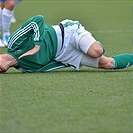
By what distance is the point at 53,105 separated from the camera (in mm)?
5793

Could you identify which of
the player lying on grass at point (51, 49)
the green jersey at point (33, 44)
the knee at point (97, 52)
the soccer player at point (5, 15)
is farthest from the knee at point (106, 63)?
the soccer player at point (5, 15)

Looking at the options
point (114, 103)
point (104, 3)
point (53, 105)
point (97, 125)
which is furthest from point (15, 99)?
point (104, 3)

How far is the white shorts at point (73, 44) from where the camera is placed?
7660 millimetres

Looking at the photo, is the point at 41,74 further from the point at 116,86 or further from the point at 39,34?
the point at 116,86

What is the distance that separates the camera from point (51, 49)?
7668mm

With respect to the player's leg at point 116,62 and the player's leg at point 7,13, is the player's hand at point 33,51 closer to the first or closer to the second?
the player's leg at point 116,62

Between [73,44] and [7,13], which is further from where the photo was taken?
[7,13]

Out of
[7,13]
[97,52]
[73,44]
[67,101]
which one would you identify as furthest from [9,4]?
[67,101]

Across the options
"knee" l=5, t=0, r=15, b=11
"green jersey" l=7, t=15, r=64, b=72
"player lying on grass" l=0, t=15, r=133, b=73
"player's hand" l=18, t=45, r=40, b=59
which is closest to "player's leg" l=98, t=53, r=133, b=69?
"player lying on grass" l=0, t=15, r=133, b=73

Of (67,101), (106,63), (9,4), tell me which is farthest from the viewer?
(9,4)

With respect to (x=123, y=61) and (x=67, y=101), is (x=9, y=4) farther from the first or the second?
(x=67, y=101)

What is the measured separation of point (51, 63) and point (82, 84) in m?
1.03

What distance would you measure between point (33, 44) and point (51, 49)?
0.67 feet

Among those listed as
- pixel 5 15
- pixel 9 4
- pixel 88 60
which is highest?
pixel 88 60
